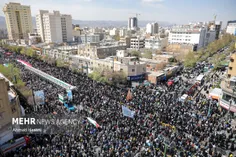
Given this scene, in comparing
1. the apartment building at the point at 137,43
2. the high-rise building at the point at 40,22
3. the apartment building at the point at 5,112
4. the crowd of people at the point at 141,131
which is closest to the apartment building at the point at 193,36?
the apartment building at the point at 137,43

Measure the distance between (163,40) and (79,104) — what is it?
1821 inches

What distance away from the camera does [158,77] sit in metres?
27.8

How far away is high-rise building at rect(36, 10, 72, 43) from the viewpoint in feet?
214

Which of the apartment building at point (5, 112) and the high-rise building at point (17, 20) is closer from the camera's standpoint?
the apartment building at point (5, 112)

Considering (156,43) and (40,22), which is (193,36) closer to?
(156,43)

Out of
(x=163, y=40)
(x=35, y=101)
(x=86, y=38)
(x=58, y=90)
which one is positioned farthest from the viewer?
(x=86, y=38)

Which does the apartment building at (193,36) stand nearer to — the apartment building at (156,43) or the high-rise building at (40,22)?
the apartment building at (156,43)

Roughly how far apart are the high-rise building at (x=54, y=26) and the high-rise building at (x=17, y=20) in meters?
12.7

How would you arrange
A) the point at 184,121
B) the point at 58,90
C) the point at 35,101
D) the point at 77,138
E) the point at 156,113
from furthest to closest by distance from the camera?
1. the point at 58,90
2. the point at 35,101
3. the point at 156,113
4. the point at 184,121
5. the point at 77,138

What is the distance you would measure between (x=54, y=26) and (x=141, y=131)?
6542cm

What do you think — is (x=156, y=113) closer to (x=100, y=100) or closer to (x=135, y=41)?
(x=100, y=100)

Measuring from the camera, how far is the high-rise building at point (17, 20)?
→ 7242 cm

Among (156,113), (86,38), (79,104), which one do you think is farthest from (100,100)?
(86,38)

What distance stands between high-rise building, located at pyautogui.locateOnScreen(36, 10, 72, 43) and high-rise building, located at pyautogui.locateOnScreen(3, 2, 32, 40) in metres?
12.7
